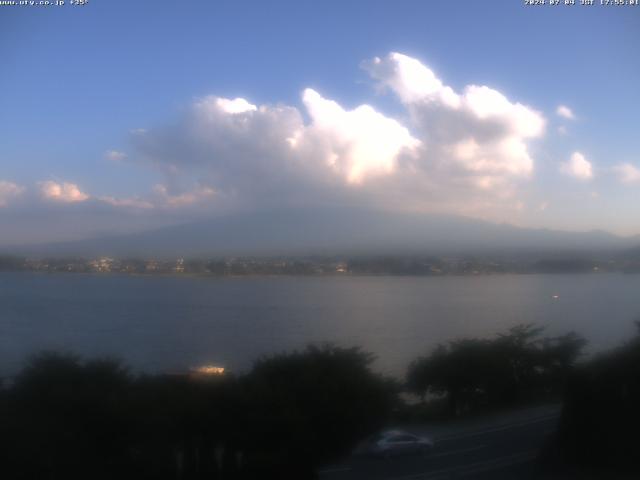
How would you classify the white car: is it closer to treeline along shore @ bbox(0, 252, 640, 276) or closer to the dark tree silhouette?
the dark tree silhouette

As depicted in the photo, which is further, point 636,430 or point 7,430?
point 636,430

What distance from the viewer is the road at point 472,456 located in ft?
25.4

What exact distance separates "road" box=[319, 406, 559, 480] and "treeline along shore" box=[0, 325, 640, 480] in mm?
300

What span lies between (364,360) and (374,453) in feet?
5.82

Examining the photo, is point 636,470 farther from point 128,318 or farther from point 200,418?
point 128,318

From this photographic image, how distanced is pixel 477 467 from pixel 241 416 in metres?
3.10

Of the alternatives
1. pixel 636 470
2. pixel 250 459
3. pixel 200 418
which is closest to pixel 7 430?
pixel 200 418

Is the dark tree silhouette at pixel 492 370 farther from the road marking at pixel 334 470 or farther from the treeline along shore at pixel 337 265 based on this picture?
the treeline along shore at pixel 337 265

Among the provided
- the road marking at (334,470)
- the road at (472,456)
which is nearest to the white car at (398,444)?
the road at (472,456)

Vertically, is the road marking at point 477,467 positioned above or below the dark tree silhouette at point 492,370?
below

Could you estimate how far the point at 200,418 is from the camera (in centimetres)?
814

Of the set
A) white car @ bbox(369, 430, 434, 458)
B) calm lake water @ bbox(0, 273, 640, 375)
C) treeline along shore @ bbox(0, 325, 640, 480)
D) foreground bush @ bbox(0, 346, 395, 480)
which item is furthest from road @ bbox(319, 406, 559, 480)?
calm lake water @ bbox(0, 273, 640, 375)

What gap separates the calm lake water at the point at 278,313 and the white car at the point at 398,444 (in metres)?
1.98

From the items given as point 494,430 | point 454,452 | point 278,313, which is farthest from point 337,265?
point 454,452
